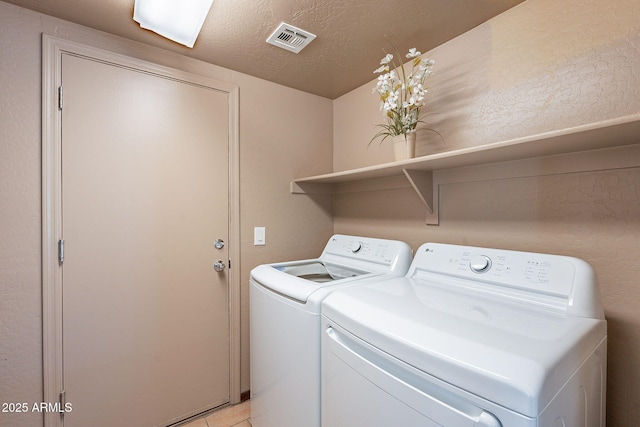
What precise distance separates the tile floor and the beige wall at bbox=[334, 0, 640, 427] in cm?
152

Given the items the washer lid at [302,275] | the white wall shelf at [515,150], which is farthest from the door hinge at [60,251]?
the white wall shelf at [515,150]

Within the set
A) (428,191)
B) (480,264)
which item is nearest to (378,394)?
(480,264)

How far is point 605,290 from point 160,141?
225cm

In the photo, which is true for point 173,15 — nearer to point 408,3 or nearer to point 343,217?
Result: point 408,3

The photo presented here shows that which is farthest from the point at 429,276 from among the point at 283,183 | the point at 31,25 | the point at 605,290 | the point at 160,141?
the point at 31,25

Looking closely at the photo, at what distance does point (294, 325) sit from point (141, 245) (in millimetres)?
1051

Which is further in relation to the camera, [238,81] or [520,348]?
[238,81]

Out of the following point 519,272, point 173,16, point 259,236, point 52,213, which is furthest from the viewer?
point 259,236

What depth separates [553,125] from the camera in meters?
1.23

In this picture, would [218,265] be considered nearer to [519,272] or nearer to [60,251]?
[60,251]

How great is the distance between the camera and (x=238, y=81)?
197cm

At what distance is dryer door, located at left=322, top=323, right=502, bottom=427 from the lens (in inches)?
26.2

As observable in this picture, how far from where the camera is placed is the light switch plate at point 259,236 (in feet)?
6.68

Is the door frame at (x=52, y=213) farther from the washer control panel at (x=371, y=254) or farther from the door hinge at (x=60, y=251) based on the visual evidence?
the washer control panel at (x=371, y=254)
